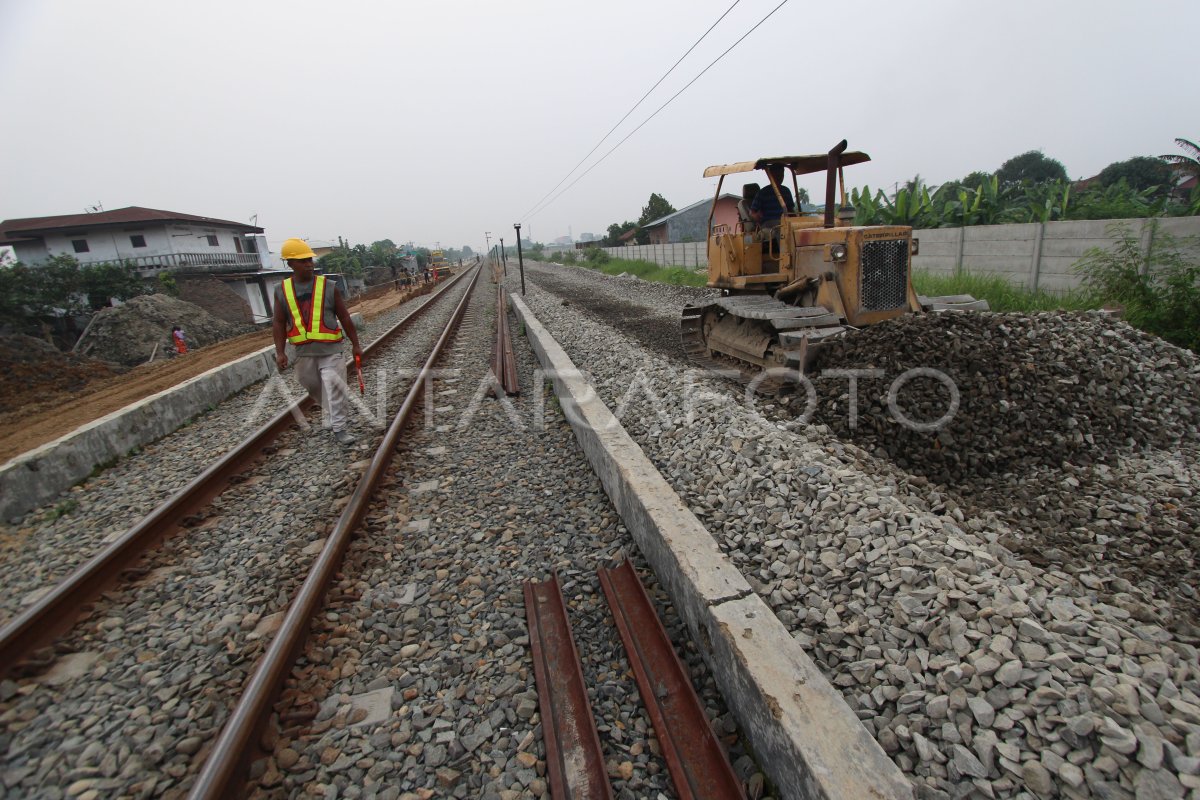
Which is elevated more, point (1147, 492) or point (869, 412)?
point (869, 412)

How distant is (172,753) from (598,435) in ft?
10.4

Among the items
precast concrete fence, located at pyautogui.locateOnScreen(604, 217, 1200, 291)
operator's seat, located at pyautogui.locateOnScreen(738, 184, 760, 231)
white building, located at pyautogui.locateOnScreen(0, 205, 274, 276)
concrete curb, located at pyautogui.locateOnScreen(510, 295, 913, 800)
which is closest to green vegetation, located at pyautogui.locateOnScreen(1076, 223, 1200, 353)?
precast concrete fence, located at pyautogui.locateOnScreen(604, 217, 1200, 291)

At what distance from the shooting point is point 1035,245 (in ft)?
33.7

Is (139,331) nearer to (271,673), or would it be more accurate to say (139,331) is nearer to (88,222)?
(271,673)

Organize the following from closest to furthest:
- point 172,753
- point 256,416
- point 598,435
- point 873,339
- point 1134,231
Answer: point 172,753 < point 598,435 < point 873,339 < point 256,416 < point 1134,231

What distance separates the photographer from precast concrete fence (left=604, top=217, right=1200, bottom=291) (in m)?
8.35

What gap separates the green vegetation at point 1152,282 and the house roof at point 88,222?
4264cm

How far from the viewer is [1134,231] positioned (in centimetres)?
870

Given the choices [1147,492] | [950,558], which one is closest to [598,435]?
[950,558]

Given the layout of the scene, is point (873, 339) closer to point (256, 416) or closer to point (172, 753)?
point (172, 753)

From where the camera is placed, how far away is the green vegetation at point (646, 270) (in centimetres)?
2219

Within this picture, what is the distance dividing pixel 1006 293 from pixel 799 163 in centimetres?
600

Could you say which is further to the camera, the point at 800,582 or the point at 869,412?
the point at 869,412

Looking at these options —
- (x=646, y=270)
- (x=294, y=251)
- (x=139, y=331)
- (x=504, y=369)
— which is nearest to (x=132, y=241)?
(x=139, y=331)
